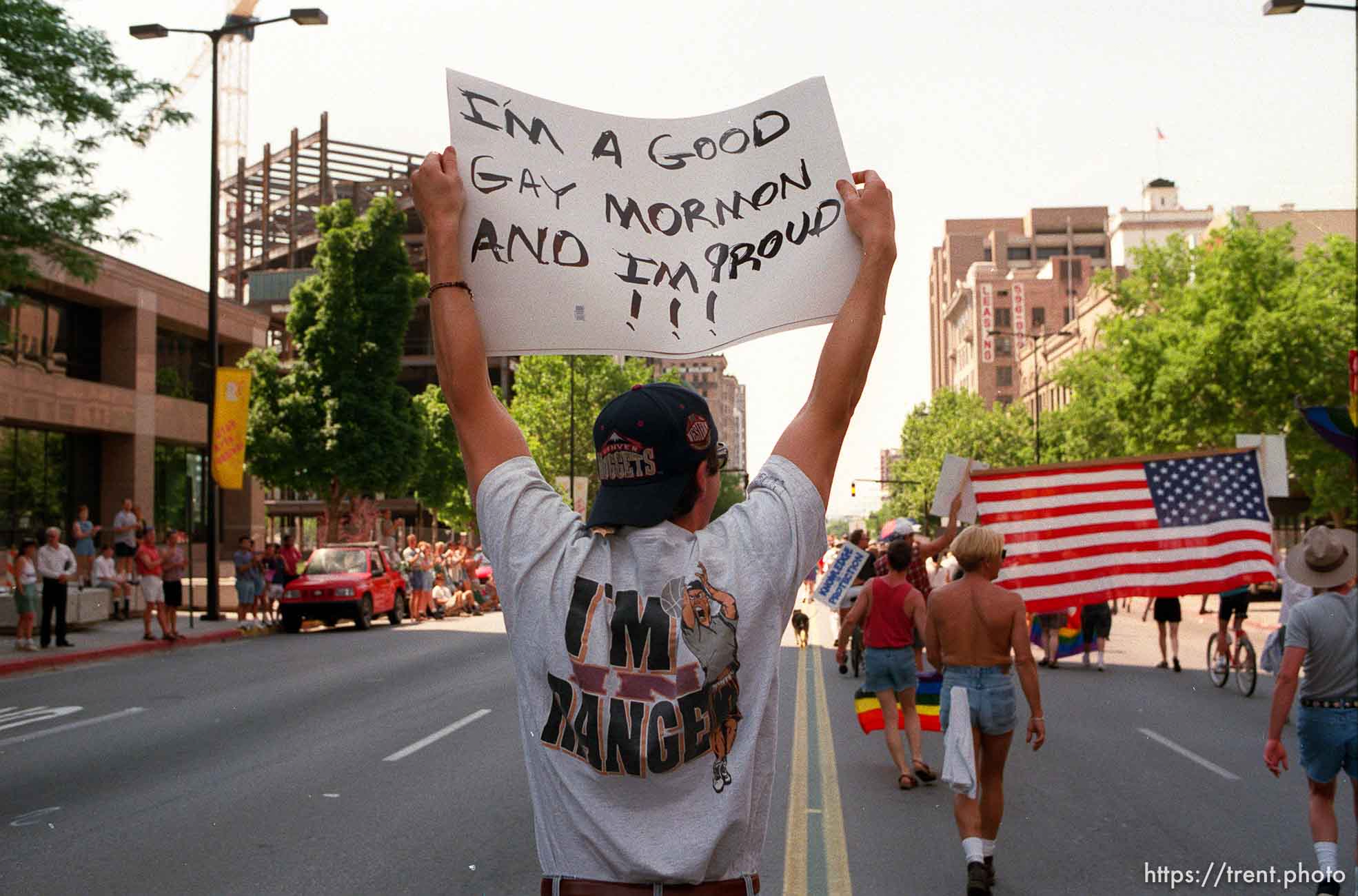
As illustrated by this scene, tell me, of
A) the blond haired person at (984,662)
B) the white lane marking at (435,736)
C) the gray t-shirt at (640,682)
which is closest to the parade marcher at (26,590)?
the white lane marking at (435,736)

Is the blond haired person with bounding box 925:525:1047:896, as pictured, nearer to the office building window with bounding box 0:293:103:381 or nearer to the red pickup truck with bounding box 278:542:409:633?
the red pickup truck with bounding box 278:542:409:633

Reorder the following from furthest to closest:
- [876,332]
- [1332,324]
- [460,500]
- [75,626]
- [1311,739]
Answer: [460,500]
[1332,324]
[75,626]
[1311,739]
[876,332]

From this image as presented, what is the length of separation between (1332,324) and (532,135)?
134 ft

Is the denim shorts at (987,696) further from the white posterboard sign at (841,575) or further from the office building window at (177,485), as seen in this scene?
the office building window at (177,485)

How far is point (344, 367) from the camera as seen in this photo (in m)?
39.5

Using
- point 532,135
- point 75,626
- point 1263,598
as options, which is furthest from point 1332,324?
point 532,135

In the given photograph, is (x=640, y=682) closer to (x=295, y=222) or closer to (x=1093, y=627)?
(x=1093, y=627)

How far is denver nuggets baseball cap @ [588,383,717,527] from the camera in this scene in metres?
2.26

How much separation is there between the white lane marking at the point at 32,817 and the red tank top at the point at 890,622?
233 inches

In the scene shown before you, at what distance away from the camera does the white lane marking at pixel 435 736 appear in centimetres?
1095

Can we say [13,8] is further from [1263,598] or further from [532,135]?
[1263,598]

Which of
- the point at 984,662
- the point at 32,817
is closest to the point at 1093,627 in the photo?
the point at 984,662

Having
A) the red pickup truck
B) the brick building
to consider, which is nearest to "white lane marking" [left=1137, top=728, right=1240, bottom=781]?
the red pickup truck

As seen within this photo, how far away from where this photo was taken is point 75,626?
24.7 m
